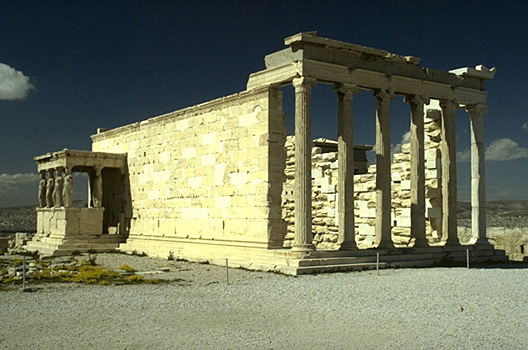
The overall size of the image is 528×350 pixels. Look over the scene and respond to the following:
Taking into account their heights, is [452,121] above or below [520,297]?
above

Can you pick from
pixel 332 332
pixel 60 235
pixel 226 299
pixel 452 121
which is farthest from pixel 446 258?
pixel 60 235

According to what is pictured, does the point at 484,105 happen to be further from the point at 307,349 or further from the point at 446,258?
the point at 307,349

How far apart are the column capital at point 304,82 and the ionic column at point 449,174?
538 cm

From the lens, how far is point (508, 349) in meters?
7.57

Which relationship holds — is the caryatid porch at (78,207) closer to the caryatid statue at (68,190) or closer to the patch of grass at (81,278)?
the caryatid statue at (68,190)

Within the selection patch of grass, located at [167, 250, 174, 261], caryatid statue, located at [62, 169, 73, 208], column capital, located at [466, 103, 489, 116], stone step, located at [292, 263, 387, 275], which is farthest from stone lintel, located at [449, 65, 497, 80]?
caryatid statue, located at [62, 169, 73, 208]

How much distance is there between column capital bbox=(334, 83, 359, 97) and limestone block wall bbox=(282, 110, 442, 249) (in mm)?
4416

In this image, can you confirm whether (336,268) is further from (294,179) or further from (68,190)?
(68,190)

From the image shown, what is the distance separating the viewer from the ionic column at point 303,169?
51.9 ft

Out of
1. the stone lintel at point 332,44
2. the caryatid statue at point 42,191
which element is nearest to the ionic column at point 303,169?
the stone lintel at point 332,44

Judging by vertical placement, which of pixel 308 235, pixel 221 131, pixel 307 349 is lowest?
pixel 307 349

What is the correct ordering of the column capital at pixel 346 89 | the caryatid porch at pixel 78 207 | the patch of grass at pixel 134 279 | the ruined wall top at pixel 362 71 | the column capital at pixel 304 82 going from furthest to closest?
1. the caryatid porch at pixel 78 207
2. the column capital at pixel 346 89
3. the ruined wall top at pixel 362 71
4. the column capital at pixel 304 82
5. the patch of grass at pixel 134 279

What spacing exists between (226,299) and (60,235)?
14.3 m

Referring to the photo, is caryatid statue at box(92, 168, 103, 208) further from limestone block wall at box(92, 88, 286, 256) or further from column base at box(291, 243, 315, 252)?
column base at box(291, 243, 315, 252)
